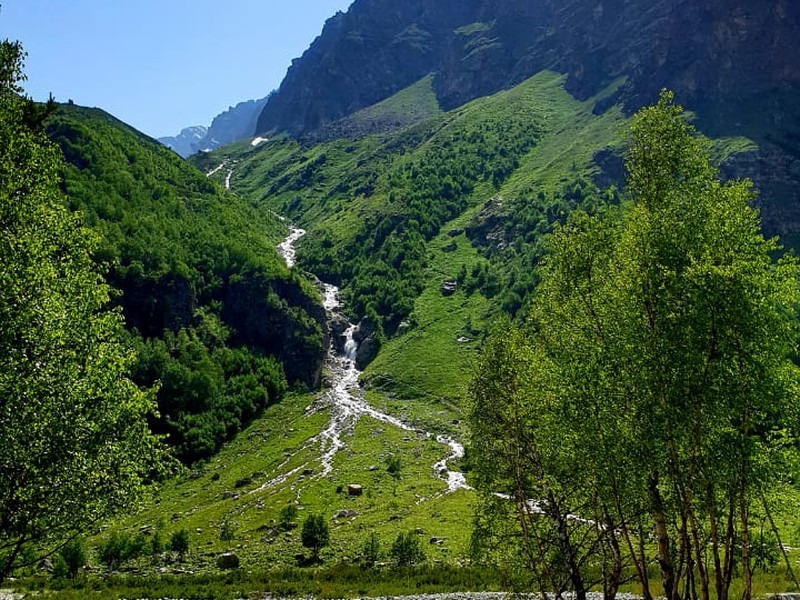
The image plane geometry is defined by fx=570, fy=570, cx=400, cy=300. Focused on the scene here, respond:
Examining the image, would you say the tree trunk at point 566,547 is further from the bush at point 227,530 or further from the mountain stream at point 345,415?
the mountain stream at point 345,415

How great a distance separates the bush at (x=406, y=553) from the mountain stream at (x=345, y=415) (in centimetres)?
2707

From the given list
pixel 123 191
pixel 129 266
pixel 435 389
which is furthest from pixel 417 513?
pixel 123 191

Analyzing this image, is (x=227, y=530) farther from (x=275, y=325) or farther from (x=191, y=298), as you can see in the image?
(x=275, y=325)

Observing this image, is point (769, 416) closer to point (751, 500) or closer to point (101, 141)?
point (751, 500)

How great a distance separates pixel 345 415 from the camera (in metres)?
126

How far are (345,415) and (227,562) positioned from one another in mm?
66224

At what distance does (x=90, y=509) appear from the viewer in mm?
19859

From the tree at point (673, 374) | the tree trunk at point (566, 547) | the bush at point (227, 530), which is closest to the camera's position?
the tree at point (673, 374)

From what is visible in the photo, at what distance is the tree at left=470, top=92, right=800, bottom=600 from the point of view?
58.2ft

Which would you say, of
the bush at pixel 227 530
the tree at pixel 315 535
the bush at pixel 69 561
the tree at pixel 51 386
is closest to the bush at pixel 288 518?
the bush at pixel 227 530

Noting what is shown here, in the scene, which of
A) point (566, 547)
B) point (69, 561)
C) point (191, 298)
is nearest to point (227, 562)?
point (69, 561)

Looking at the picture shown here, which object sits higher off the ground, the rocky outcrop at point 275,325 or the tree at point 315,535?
the rocky outcrop at point 275,325

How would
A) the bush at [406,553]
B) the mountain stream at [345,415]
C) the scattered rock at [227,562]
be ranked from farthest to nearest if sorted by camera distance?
the mountain stream at [345,415] < the bush at [406,553] < the scattered rock at [227,562]

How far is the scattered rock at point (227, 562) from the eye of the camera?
5962 centimetres
